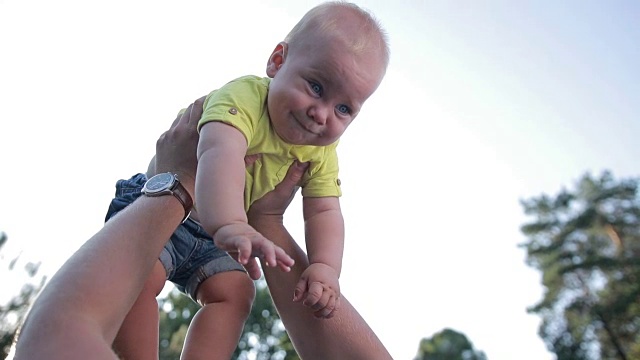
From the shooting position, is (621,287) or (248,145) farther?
(621,287)

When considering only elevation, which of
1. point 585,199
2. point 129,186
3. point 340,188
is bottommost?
point 129,186

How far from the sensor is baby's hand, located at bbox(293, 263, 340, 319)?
1753 millimetres

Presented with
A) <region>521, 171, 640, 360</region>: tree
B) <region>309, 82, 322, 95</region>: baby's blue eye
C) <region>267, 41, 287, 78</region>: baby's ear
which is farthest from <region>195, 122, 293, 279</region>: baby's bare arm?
<region>521, 171, 640, 360</region>: tree

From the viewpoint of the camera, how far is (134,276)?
5.20 feet

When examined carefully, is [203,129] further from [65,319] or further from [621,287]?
[621,287]

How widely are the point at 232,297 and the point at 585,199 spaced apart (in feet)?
92.7

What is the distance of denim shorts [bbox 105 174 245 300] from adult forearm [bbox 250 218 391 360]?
0.58 feet

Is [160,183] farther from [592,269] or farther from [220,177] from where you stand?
→ [592,269]

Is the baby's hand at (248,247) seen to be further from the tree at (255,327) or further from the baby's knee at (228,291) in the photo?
the tree at (255,327)

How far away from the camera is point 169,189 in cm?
181

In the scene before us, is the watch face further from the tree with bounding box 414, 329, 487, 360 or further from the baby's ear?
the tree with bounding box 414, 329, 487, 360

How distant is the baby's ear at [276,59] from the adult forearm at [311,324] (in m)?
0.55

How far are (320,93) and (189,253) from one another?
769 millimetres

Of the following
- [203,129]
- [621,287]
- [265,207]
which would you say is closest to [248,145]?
[203,129]
